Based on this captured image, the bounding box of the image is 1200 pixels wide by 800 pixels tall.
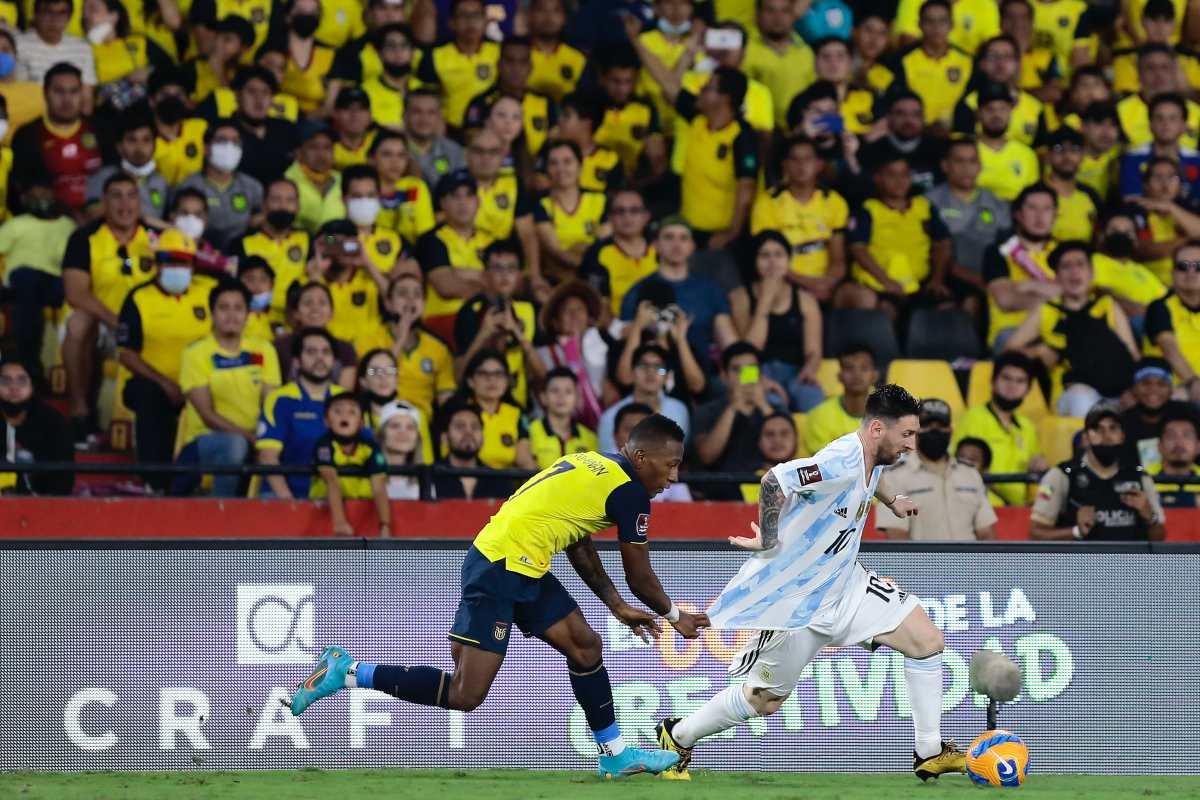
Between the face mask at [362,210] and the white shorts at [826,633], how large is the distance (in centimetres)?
612

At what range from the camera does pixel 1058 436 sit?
14.7 m

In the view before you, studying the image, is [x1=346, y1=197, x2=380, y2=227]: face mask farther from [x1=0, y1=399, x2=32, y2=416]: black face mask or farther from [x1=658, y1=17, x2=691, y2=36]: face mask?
[x1=658, y1=17, x2=691, y2=36]: face mask

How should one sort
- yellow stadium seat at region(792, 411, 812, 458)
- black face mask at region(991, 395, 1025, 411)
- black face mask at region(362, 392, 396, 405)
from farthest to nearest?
1. black face mask at region(991, 395, 1025, 411)
2. yellow stadium seat at region(792, 411, 812, 458)
3. black face mask at region(362, 392, 396, 405)

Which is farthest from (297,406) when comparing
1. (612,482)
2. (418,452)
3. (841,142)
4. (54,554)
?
(841,142)

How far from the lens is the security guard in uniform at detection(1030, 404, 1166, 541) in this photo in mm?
12477

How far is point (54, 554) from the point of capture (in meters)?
11.2

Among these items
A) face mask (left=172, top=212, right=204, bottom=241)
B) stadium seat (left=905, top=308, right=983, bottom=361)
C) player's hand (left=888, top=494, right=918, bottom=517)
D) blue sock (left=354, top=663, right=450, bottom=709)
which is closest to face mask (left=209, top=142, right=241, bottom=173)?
face mask (left=172, top=212, right=204, bottom=241)

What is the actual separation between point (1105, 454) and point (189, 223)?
6.50 meters

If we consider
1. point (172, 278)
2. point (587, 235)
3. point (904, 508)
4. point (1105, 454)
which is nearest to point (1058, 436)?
point (1105, 454)

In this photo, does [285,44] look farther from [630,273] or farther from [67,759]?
[67,759]

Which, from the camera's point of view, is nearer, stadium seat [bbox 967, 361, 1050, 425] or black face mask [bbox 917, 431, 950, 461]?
black face mask [bbox 917, 431, 950, 461]

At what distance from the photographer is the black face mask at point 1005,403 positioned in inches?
566

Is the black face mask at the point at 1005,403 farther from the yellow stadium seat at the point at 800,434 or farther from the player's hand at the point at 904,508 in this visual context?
the player's hand at the point at 904,508

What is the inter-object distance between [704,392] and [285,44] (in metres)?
4.61
